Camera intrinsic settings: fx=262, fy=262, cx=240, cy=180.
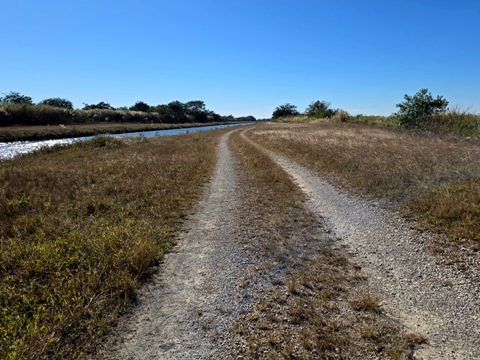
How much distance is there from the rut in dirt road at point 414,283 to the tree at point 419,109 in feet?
63.2

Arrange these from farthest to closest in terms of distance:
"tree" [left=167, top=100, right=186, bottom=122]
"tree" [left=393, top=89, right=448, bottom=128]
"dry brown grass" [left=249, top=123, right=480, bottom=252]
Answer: "tree" [left=167, top=100, right=186, bottom=122] < "tree" [left=393, top=89, right=448, bottom=128] < "dry brown grass" [left=249, top=123, right=480, bottom=252]

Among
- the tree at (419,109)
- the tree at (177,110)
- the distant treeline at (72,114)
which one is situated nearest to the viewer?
the tree at (419,109)

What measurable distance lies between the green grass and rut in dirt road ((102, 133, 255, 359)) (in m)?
0.38

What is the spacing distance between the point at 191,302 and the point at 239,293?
723 mm

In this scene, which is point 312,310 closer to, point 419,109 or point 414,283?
point 414,283

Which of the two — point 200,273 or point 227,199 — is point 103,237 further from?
point 227,199

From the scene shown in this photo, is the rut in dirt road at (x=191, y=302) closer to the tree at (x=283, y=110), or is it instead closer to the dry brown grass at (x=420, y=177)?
the dry brown grass at (x=420, y=177)

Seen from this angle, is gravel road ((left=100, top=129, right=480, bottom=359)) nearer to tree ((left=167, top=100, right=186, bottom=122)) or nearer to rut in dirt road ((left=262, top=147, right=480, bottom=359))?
rut in dirt road ((left=262, top=147, right=480, bottom=359))

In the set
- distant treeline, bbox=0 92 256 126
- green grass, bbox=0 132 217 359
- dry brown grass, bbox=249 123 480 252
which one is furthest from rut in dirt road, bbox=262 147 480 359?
distant treeline, bbox=0 92 256 126

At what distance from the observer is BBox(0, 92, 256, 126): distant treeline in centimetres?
4306

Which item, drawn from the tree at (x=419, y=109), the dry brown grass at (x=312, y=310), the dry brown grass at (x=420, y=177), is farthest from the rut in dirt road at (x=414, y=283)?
the tree at (x=419, y=109)

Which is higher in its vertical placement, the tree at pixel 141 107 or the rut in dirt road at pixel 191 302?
the tree at pixel 141 107

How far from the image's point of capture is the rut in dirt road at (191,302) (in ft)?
9.98

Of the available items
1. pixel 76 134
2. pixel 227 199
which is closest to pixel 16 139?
pixel 76 134
